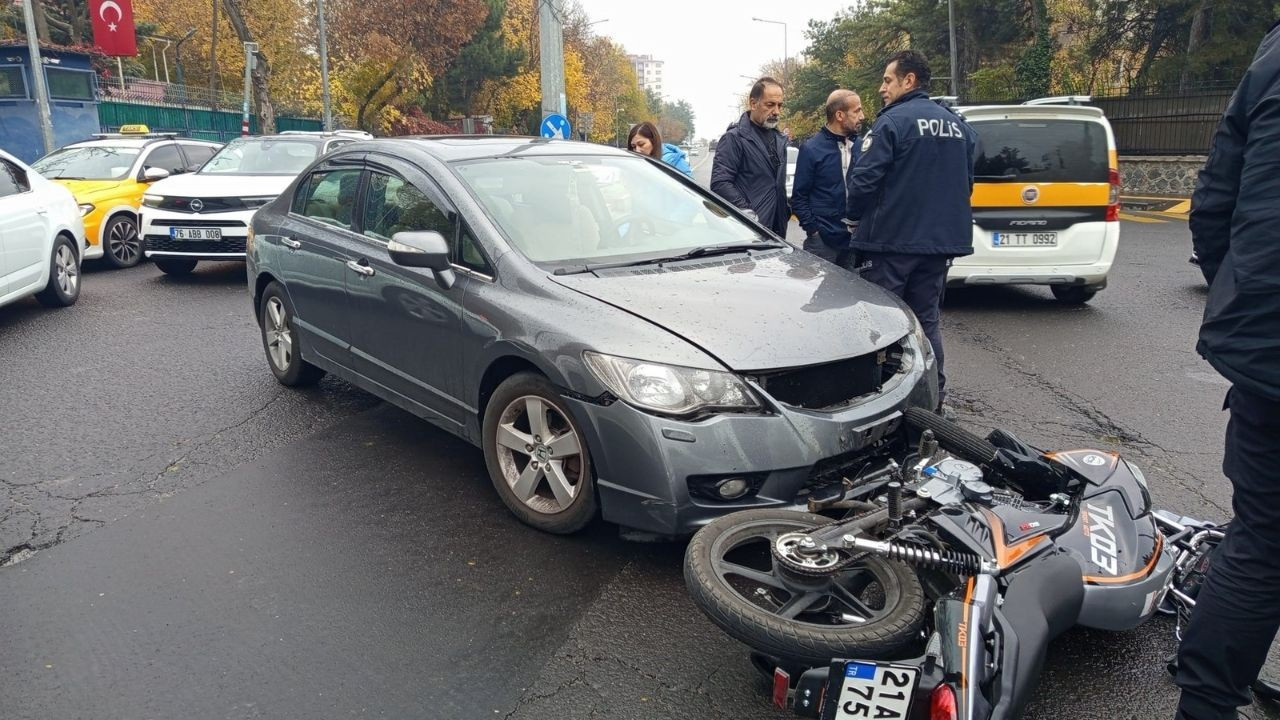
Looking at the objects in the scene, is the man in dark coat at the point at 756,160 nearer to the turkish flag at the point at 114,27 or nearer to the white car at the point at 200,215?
the white car at the point at 200,215

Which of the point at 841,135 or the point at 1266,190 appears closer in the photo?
the point at 1266,190

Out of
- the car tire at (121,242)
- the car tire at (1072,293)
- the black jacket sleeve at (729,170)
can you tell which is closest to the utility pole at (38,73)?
the car tire at (121,242)

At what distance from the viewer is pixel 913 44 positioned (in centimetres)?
3756

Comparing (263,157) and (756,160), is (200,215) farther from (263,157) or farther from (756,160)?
(756,160)

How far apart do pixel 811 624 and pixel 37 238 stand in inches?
341

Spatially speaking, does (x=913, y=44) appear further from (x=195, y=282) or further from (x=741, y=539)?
(x=741, y=539)

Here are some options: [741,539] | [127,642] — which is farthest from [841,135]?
[127,642]

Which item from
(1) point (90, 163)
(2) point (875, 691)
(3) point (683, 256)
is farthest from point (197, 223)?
(2) point (875, 691)

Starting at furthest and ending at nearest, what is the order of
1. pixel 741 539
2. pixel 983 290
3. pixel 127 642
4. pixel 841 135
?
1. pixel 983 290
2. pixel 841 135
3. pixel 127 642
4. pixel 741 539

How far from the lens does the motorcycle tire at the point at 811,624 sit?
8.34 ft

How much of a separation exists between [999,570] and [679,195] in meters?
3.05

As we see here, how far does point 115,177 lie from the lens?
1238cm

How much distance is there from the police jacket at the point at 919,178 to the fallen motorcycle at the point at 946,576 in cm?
216

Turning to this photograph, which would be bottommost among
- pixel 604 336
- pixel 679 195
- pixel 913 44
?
pixel 604 336
